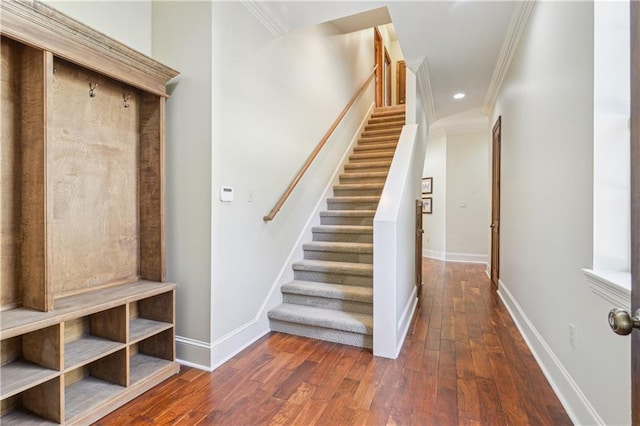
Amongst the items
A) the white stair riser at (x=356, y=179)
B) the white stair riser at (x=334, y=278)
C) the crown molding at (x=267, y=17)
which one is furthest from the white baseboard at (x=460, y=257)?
the crown molding at (x=267, y=17)

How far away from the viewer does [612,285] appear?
119 centimetres

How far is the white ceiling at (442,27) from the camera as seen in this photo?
2.44 meters

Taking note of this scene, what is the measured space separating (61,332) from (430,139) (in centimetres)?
693

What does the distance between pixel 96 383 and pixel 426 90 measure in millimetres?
4316

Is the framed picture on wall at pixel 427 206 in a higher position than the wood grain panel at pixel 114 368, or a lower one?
higher

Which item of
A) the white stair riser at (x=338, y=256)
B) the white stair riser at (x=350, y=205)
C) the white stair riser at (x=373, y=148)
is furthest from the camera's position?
the white stair riser at (x=373, y=148)

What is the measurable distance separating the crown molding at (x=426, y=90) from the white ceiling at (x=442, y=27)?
0.05m

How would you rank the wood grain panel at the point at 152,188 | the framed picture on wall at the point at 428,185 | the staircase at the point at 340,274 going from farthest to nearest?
1. the framed picture on wall at the point at 428,185
2. the staircase at the point at 340,274
3. the wood grain panel at the point at 152,188

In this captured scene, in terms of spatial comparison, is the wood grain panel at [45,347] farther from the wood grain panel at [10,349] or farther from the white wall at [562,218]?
the white wall at [562,218]

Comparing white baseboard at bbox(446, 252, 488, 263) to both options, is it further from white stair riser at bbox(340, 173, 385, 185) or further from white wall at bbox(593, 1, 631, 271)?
Result: white wall at bbox(593, 1, 631, 271)

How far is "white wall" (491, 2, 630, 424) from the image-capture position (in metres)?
1.39

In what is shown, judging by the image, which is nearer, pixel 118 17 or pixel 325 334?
pixel 118 17

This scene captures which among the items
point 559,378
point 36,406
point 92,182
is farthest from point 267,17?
point 559,378

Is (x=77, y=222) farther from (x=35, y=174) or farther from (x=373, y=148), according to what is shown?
(x=373, y=148)
